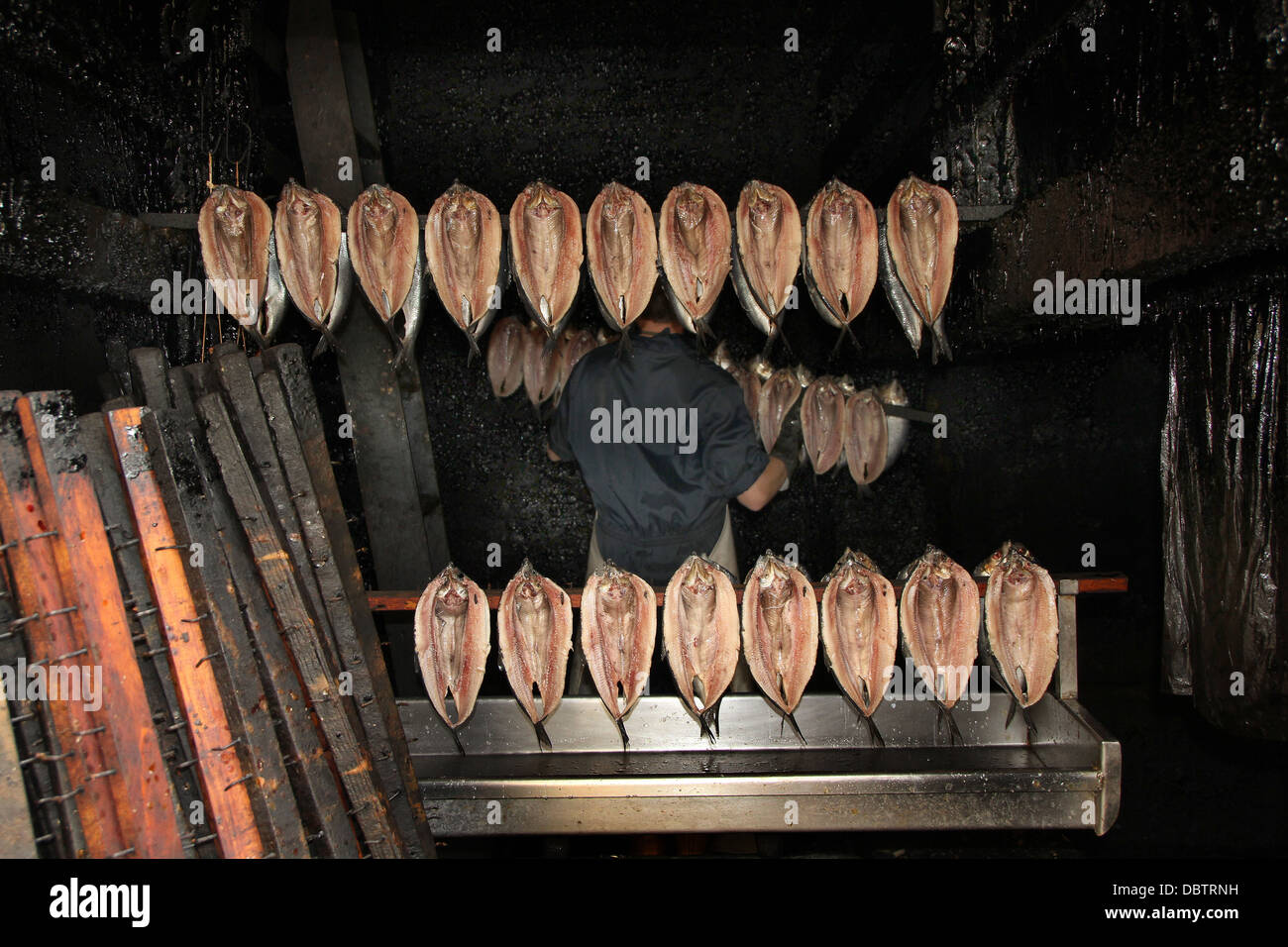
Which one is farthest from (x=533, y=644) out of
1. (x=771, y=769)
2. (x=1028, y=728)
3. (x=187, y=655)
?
(x=1028, y=728)

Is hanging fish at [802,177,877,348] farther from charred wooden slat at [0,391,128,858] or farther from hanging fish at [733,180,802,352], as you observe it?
charred wooden slat at [0,391,128,858]

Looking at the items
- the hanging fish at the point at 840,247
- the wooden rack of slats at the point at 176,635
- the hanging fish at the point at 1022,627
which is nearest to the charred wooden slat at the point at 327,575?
the wooden rack of slats at the point at 176,635

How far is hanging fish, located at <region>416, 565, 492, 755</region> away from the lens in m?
2.57

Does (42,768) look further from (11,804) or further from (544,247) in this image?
(544,247)

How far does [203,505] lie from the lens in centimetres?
188

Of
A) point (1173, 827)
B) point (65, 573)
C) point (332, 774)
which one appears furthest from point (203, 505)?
point (1173, 827)

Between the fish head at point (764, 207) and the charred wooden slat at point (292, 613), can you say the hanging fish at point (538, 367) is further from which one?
the charred wooden slat at point (292, 613)

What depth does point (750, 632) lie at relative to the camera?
99.8 inches

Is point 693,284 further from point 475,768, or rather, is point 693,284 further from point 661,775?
point 475,768

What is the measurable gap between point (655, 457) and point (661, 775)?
150 centimetres

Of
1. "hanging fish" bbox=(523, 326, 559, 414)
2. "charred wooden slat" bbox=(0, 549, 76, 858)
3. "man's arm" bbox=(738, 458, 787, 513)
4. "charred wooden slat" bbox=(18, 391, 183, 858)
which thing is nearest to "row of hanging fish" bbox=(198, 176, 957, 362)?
"charred wooden slat" bbox=(18, 391, 183, 858)

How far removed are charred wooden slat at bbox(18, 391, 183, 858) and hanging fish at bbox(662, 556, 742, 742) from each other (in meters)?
1.43

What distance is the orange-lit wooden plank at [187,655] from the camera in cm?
173

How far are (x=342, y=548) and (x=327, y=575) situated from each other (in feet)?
0.38
